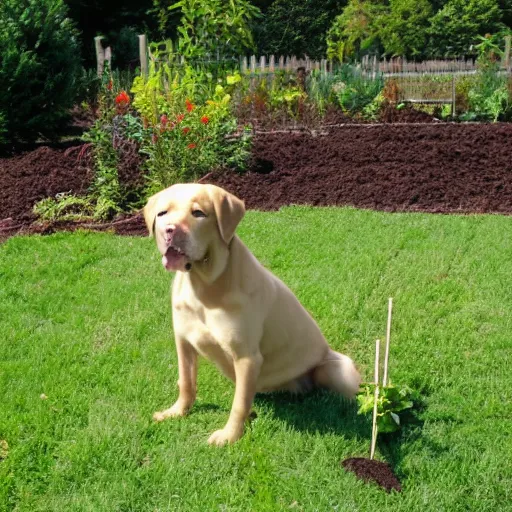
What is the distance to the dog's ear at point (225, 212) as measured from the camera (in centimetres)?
290

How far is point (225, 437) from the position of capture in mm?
3188

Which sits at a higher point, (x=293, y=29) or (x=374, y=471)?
(x=293, y=29)

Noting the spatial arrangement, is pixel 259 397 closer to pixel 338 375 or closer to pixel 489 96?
pixel 338 375

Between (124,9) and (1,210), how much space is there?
80.7ft

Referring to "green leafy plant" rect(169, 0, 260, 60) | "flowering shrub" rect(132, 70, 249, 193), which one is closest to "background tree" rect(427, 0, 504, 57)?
"green leafy plant" rect(169, 0, 260, 60)

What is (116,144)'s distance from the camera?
8164mm

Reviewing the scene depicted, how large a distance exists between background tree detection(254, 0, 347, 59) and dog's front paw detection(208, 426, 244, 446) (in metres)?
30.6

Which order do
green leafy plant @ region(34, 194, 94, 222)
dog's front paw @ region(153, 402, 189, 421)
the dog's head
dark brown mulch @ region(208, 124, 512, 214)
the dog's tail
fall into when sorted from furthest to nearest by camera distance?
dark brown mulch @ region(208, 124, 512, 214), green leafy plant @ region(34, 194, 94, 222), the dog's tail, dog's front paw @ region(153, 402, 189, 421), the dog's head

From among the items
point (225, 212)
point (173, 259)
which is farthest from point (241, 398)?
point (225, 212)

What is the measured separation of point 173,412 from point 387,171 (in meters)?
5.77

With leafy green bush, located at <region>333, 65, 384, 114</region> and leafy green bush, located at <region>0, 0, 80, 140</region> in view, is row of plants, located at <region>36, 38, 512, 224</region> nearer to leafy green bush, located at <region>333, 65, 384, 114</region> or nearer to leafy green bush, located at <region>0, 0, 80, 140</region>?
leafy green bush, located at <region>333, 65, 384, 114</region>

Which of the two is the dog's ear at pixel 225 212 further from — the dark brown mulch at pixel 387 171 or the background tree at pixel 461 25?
the background tree at pixel 461 25

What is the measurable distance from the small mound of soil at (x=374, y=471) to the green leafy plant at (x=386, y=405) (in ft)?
0.69

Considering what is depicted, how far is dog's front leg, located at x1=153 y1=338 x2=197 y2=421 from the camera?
337cm
